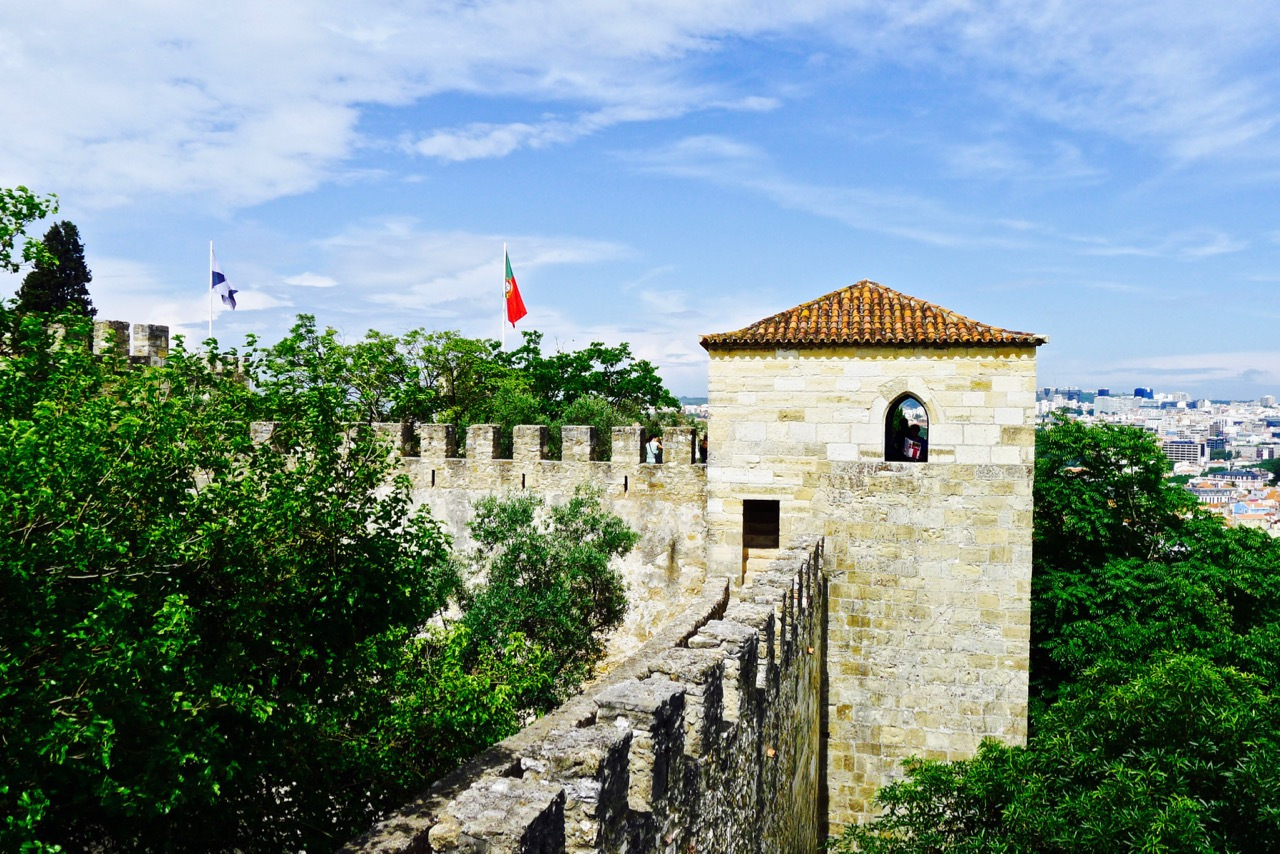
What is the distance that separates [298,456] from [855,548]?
25.2 ft

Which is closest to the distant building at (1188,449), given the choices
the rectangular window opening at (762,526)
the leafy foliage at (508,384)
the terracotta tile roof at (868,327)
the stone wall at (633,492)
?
the leafy foliage at (508,384)

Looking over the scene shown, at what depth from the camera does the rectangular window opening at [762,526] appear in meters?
13.2

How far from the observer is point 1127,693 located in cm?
945

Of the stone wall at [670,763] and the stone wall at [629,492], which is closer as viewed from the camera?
the stone wall at [670,763]

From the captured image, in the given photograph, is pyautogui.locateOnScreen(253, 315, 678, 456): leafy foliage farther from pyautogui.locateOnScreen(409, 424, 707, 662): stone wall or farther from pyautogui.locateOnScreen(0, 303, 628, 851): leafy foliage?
pyautogui.locateOnScreen(0, 303, 628, 851): leafy foliage

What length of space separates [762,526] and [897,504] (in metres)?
2.15

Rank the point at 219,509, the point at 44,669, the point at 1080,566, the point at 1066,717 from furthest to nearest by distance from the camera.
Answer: the point at 1080,566, the point at 1066,717, the point at 219,509, the point at 44,669

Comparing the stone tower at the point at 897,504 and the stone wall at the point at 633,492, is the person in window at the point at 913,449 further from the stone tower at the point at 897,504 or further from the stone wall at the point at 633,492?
the stone wall at the point at 633,492

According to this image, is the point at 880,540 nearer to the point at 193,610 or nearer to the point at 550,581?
the point at 550,581

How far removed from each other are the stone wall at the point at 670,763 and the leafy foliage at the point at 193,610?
155cm

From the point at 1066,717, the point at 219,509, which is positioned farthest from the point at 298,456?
the point at 1066,717

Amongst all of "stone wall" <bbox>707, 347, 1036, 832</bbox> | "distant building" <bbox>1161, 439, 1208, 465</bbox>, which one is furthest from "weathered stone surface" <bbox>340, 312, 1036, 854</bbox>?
"distant building" <bbox>1161, 439, 1208, 465</bbox>

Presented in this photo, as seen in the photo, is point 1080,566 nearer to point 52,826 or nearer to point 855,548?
point 855,548

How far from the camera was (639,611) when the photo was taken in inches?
618
